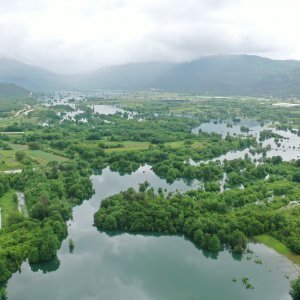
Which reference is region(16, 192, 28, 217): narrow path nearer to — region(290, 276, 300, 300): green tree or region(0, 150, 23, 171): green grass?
region(0, 150, 23, 171): green grass

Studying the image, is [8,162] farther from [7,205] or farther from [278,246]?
[278,246]

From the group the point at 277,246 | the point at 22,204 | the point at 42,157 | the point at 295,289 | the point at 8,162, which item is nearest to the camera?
the point at 295,289

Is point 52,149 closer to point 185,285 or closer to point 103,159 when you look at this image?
point 103,159

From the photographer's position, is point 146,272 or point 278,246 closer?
point 146,272

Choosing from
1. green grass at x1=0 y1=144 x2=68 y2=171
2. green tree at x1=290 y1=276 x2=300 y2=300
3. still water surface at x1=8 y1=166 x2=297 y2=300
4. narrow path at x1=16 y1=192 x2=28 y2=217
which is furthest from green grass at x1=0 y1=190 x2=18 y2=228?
green tree at x1=290 y1=276 x2=300 y2=300

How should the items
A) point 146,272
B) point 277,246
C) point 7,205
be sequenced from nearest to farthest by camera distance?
point 146,272
point 277,246
point 7,205

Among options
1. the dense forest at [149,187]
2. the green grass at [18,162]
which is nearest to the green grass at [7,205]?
the dense forest at [149,187]

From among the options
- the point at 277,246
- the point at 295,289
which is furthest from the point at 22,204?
the point at 295,289
